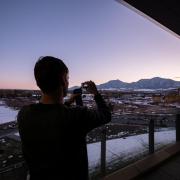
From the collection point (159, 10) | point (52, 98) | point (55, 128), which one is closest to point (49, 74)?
point (52, 98)

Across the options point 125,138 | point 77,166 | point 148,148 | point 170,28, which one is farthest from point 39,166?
point 125,138

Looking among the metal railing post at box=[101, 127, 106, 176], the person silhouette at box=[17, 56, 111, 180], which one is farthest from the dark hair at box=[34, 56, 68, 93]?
the metal railing post at box=[101, 127, 106, 176]

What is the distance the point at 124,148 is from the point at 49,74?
5181mm

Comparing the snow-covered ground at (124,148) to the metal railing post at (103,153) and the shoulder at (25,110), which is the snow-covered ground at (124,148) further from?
the shoulder at (25,110)

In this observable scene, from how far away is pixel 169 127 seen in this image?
255 inches

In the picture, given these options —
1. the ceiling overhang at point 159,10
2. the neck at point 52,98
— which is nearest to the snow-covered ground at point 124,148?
the ceiling overhang at point 159,10

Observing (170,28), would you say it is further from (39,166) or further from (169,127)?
(39,166)

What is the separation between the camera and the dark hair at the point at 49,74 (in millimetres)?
1224

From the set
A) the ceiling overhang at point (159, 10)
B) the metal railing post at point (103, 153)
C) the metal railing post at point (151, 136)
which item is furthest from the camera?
the metal railing post at point (151, 136)

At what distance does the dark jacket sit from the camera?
1180mm

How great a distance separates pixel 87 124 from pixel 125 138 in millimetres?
6141

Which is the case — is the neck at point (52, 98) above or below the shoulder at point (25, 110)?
above

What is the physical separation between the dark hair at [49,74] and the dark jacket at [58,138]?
0.29ft

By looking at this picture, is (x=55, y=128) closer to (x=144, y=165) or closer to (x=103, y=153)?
(x=103, y=153)
